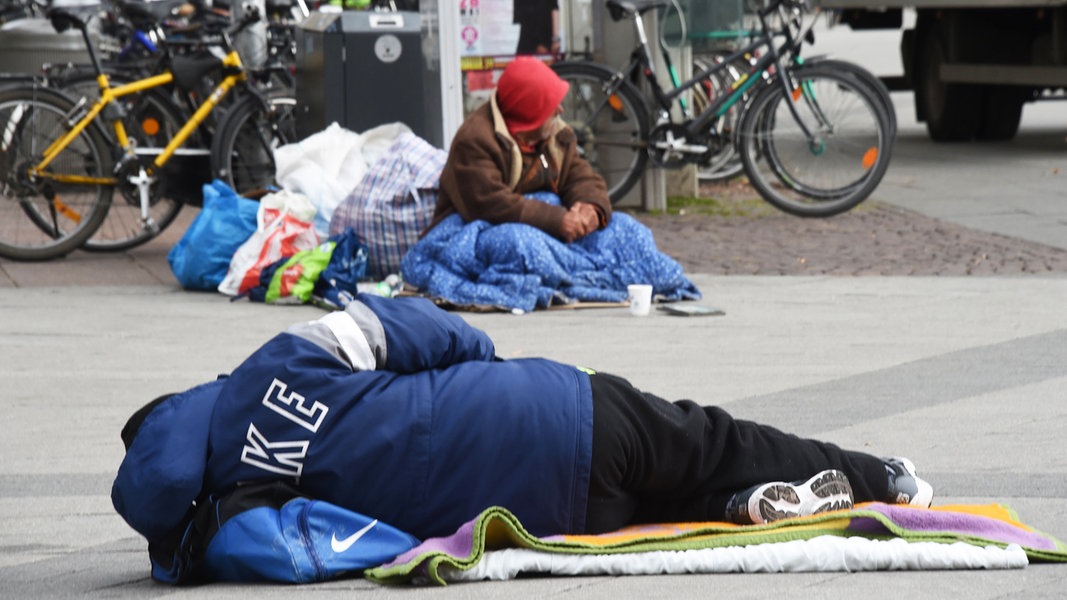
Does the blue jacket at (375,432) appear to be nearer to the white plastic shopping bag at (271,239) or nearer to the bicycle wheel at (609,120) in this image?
the white plastic shopping bag at (271,239)

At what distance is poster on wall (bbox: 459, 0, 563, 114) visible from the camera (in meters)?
10.4

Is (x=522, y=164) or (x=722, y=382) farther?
(x=522, y=164)

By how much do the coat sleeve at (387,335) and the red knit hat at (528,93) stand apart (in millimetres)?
4058

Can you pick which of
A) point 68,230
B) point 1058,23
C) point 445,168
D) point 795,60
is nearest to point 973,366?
point 445,168

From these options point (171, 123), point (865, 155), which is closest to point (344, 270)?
point (171, 123)

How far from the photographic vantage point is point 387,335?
3738mm

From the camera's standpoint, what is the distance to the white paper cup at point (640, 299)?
24.8 feet

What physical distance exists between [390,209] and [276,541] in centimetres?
475

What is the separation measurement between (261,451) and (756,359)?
318 cm

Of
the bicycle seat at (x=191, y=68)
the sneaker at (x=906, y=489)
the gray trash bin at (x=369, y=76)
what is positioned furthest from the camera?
the bicycle seat at (x=191, y=68)

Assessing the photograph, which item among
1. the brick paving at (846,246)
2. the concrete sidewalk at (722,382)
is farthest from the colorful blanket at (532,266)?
the brick paving at (846,246)

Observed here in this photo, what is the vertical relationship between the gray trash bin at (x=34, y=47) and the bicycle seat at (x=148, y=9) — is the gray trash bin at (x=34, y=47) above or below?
below

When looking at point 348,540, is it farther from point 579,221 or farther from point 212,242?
point 212,242

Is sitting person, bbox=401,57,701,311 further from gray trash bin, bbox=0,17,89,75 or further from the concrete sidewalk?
gray trash bin, bbox=0,17,89,75
